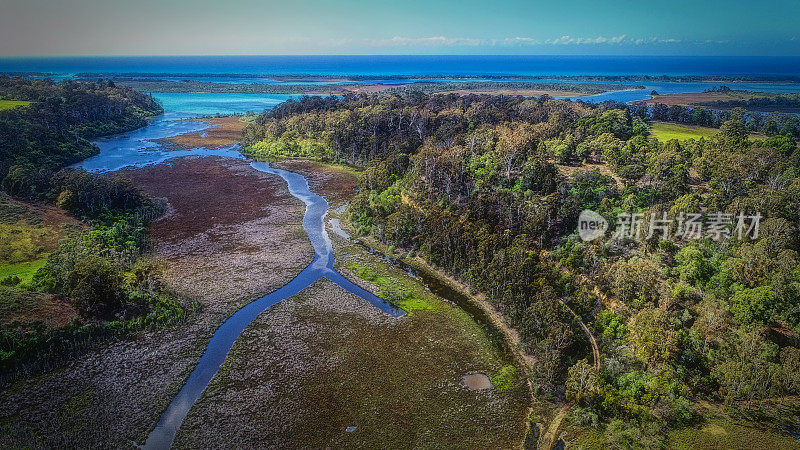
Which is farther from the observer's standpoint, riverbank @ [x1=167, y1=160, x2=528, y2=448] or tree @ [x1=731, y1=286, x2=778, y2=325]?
tree @ [x1=731, y1=286, x2=778, y2=325]

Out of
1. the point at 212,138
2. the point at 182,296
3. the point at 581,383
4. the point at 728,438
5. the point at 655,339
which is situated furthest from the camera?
the point at 212,138

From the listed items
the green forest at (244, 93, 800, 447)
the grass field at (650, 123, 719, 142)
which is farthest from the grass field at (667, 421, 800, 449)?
the grass field at (650, 123, 719, 142)

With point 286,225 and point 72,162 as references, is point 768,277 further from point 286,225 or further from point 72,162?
point 72,162

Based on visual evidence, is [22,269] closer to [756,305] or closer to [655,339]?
[655,339]

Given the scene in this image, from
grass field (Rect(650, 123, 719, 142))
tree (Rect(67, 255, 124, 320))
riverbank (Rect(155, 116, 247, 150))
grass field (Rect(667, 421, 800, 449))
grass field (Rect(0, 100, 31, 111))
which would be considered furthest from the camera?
riverbank (Rect(155, 116, 247, 150))

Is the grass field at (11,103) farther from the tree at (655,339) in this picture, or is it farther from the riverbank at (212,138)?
the tree at (655,339)

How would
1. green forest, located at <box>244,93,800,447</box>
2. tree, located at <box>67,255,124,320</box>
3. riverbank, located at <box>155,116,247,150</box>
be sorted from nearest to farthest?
green forest, located at <box>244,93,800,447</box> → tree, located at <box>67,255,124,320</box> → riverbank, located at <box>155,116,247,150</box>

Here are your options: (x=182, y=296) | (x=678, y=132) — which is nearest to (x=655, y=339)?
(x=182, y=296)

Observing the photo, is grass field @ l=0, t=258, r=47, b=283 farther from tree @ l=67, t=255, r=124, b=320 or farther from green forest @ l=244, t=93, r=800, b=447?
green forest @ l=244, t=93, r=800, b=447
